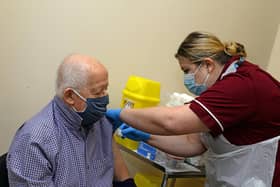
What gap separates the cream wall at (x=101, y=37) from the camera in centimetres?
177

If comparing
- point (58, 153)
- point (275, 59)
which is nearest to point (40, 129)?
point (58, 153)

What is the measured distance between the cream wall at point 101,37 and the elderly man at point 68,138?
0.51 meters

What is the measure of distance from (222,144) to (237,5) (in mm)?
1250

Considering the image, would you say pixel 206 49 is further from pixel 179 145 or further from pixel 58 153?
pixel 58 153

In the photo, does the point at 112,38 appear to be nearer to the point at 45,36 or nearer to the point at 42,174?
the point at 45,36

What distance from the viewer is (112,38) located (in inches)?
78.7

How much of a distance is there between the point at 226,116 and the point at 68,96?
0.60m

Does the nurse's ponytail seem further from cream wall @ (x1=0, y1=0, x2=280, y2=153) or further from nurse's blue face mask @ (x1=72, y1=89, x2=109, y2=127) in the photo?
cream wall @ (x1=0, y1=0, x2=280, y2=153)

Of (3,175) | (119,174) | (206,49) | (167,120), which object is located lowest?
(119,174)

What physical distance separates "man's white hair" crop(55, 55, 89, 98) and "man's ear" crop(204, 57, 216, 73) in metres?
0.51

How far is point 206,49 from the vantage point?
150 centimetres

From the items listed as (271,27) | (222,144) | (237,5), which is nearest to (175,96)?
(222,144)

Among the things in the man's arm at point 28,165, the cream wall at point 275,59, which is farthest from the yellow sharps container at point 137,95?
the cream wall at point 275,59

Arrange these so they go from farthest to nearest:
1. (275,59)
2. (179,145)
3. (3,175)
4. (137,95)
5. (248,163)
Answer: (275,59) → (137,95) → (179,145) → (248,163) → (3,175)
